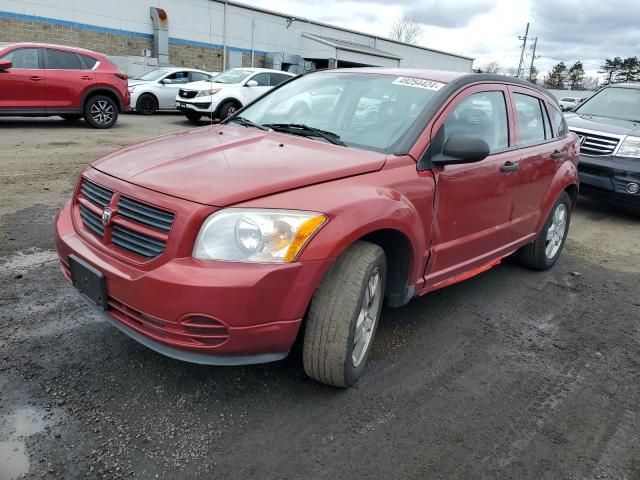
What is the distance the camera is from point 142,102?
52.9ft

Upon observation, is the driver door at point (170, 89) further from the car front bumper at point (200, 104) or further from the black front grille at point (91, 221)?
the black front grille at point (91, 221)

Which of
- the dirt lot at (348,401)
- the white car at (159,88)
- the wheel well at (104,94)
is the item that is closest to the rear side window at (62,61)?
the wheel well at (104,94)

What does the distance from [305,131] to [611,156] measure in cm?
549

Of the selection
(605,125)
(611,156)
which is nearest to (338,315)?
(611,156)

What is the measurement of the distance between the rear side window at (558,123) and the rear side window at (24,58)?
402 inches

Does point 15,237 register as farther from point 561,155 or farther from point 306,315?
point 561,155

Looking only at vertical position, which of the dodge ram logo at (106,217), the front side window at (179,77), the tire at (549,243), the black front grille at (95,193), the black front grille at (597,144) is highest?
the front side window at (179,77)

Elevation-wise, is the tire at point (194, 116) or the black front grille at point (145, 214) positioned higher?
the black front grille at point (145, 214)

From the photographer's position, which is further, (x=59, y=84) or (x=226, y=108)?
(x=226, y=108)

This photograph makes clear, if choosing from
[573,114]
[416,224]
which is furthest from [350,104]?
[573,114]

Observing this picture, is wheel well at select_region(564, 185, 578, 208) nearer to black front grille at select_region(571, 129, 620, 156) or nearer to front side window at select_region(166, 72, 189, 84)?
black front grille at select_region(571, 129, 620, 156)

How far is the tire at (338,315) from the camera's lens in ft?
8.32

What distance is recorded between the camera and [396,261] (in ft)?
10.1

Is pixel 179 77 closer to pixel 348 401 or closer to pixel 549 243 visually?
A: pixel 549 243
